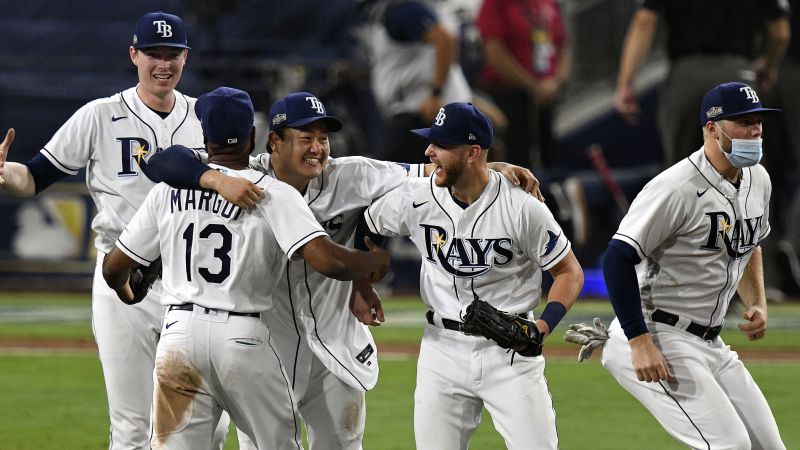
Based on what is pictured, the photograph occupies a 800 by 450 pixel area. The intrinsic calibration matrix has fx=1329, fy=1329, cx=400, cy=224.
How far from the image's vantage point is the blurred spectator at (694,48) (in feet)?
33.7

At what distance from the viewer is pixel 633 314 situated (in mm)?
5195

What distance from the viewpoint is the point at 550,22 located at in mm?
13719

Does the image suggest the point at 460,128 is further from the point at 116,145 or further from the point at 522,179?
the point at 116,145

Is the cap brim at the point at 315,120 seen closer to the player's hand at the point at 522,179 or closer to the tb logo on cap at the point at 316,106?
the tb logo on cap at the point at 316,106

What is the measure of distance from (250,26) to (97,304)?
39.9ft

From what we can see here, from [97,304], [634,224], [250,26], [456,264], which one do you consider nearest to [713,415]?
[634,224]

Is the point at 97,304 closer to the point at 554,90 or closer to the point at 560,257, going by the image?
the point at 560,257

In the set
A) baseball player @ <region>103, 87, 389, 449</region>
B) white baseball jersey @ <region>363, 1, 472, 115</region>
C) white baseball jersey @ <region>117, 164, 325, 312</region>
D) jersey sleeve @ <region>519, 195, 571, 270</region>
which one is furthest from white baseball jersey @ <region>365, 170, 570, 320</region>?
white baseball jersey @ <region>363, 1, 472, 115</region>

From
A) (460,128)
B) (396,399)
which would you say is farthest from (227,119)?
(396,399)

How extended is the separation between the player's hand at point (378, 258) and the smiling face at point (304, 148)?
1.28 feet

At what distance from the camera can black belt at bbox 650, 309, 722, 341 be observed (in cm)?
534

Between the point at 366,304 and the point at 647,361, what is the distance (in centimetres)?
116

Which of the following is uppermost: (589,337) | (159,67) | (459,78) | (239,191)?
(159,67)

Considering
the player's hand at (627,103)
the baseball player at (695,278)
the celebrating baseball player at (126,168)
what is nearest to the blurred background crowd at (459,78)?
the player's hand at (627,103)
